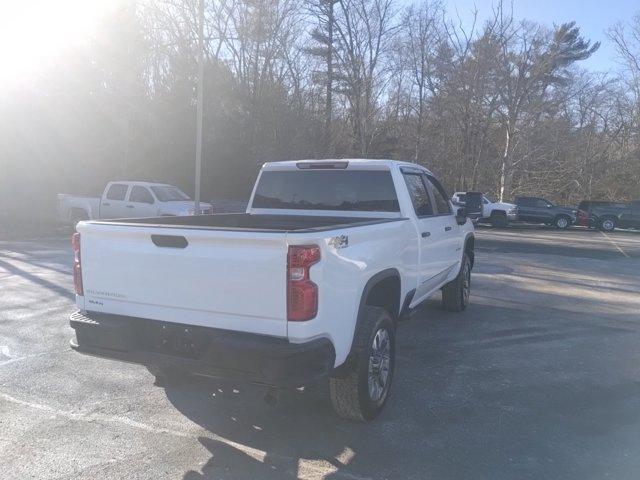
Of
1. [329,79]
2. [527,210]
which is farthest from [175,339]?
[329,79]

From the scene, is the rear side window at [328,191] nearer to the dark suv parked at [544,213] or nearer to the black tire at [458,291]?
the black tire at [458,291]

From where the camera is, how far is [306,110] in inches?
1385

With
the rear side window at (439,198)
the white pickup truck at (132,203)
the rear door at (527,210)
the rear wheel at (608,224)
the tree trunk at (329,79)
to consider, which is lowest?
the rear wheel at (608,224)

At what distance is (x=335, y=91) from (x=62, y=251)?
2876cm

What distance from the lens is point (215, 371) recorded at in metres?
3.81

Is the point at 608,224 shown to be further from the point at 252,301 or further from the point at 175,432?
the point at 252,301

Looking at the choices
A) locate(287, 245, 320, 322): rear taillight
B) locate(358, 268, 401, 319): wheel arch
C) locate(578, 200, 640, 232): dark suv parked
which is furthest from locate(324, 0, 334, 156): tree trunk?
locate(287, 245, 320, 322): rear taillight

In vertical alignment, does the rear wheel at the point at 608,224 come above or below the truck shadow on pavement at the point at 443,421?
below

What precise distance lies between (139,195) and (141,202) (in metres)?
0.29

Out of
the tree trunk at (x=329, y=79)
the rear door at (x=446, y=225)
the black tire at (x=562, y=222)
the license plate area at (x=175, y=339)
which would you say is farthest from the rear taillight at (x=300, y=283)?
the tree trunk at (x=329, y=79)

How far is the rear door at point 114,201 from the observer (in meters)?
18.7

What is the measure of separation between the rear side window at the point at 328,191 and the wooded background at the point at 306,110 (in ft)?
72.4

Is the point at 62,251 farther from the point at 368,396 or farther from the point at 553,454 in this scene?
the point at 553,454

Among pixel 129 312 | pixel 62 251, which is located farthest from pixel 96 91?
pixel 129 312
